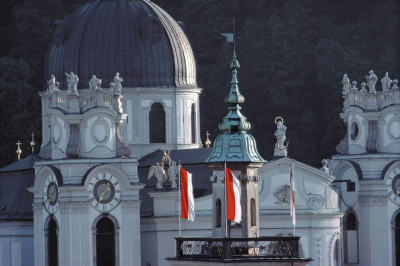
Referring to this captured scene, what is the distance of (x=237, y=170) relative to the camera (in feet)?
223

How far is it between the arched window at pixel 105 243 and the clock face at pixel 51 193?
199 cm

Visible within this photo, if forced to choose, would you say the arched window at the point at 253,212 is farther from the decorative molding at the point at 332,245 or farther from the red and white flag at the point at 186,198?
the decorative molding at the point at 332,245

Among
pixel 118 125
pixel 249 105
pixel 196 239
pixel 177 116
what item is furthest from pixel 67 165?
pixel 249 105

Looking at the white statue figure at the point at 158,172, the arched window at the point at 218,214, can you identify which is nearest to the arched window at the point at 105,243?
the white statue figure at the point at 158,172

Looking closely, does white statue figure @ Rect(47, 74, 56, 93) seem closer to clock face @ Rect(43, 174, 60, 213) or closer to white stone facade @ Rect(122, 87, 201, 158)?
clock face @ Rect(43, 174, 60, 213)

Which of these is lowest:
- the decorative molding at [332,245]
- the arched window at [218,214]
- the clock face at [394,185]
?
the arched window at [218,214]

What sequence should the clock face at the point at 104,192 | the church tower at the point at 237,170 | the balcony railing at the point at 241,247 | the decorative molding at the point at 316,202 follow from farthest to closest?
1. the decorative molding at the point at 316,202
2. the clock face at the point at 104,192
3. the church tower at the point at 237,170
4. the balcony railing at the point at 241,247

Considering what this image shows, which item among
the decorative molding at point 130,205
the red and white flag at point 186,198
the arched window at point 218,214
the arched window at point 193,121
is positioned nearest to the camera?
the arched window at point 218,214

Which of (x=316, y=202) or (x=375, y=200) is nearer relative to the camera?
(x=316, y=202)

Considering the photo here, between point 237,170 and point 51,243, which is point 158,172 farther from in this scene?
point 237,170

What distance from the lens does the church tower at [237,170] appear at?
2653 inches

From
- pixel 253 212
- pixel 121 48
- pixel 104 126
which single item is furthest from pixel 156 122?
pixel 253 212

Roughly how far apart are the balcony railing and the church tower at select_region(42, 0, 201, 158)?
28.1 meters

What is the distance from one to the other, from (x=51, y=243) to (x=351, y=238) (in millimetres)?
13410
